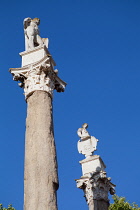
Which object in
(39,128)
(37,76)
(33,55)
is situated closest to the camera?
(39,128)

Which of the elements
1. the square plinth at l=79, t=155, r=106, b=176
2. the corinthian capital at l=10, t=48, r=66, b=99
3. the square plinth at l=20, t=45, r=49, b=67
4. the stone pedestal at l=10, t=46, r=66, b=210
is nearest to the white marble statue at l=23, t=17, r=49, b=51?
the square plinth at l=20, t=45, r=49, b=67

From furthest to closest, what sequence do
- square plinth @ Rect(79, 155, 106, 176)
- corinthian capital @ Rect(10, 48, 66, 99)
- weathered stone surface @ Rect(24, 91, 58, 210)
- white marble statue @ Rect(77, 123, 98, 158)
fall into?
white marble statue @ Rect(77, 123, 98, 158) < square plinth @ Rect(79, 155, 106, 176) < corinthian capital @ Rect(10, 48, 66, 99) < weathered stone surface @ Rect(24, 91, 58, 210)

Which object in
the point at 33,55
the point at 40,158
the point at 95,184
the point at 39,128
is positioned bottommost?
the point at 40,158

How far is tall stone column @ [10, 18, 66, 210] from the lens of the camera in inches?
329

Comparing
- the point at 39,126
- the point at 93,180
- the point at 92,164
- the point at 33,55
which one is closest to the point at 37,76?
the point at 33,55

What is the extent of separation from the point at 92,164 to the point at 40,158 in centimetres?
769

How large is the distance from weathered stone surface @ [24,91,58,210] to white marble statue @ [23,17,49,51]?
7.06ft

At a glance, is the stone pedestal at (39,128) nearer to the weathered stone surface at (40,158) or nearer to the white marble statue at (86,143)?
the weathered stone surface at (40,158)

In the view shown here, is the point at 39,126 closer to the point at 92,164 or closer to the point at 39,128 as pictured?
the point at 39,128

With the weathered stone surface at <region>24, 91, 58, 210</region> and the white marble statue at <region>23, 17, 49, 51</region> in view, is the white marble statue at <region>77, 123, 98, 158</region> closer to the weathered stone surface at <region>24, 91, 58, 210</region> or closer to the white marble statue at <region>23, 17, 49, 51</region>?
the white marble statue at <region>23, 17, 49, 51</region>

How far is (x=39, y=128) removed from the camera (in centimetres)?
945

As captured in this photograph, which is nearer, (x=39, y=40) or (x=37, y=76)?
(x=37, y=76)

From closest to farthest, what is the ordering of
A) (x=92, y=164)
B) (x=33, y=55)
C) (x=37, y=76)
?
1. (x=37, y=76)
2. (x=33, y=55)
3. (x=92, y=164)

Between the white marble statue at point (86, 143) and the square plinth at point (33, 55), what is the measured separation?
6.58m
